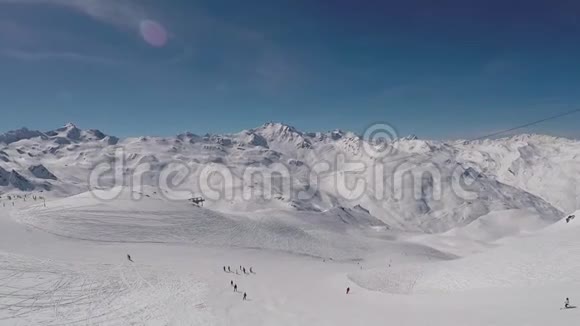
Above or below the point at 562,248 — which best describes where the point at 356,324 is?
below

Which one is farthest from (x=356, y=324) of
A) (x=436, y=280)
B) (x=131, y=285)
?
(x=131, y=285)

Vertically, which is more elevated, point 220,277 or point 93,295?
point 93,295

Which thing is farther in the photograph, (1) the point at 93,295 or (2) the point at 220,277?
(2) the point at 220,277

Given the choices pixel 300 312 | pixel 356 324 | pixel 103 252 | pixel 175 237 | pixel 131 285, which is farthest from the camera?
pixel 175 237

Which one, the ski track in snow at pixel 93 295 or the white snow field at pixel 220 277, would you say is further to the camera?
the white snow field at pixel 220 277

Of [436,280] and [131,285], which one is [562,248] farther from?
[131,285]

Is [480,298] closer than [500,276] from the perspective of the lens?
Yes

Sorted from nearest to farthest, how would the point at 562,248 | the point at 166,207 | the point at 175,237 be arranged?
the point at 562,248, the point at 175,237, the point at 166,207

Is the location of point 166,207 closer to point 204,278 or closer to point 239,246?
point 239,246

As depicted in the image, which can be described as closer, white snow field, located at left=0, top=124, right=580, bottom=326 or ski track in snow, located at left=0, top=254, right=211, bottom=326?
ski track in snow, located at left=0, top=254, right=211, bottom=326
